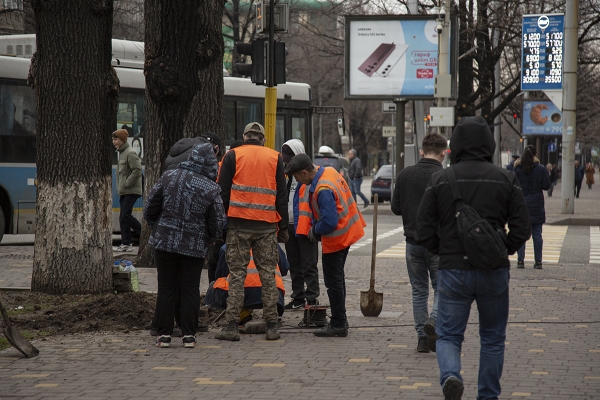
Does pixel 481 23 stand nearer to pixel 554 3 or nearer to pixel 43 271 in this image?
pixel 554 3

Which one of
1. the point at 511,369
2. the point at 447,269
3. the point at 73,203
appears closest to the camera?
the point at 447,269

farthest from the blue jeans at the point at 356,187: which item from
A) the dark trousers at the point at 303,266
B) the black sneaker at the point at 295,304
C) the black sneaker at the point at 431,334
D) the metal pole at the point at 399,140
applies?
the black sneaker at the point at 431,334

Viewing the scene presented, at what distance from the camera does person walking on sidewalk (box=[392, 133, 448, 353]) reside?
705 centimetres

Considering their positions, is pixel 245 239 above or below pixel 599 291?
above

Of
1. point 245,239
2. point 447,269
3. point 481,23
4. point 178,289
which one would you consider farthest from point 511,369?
point 481,23

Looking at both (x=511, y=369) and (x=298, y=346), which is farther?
(x=298, y=346)

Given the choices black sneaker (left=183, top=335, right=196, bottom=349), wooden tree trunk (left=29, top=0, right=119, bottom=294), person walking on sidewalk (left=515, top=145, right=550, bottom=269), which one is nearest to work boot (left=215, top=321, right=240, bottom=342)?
black sneaker (left=183, top=335, right=196, bottom=349)

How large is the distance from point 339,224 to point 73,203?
310cm

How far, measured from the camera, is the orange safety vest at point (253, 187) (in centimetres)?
751

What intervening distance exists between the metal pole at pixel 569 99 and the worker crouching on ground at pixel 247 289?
1881 cm

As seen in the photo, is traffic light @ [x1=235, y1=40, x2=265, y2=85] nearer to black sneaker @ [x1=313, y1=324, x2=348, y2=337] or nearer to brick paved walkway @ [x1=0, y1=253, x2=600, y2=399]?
brick paved walkway @ [x1=0, y1=253, x2=600, y2=399]

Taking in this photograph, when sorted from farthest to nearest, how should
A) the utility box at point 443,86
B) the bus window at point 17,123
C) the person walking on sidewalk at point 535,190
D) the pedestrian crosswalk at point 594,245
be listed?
1. the utility box at point 443,86
2. the bus window at point 17,123
3. the pedestrian crosswalk at point 594,245
4. the person walking on sidewalk at point 535,190

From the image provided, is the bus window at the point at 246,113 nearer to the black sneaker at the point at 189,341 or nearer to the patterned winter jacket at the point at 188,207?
the patterned winter jacket at the point at 188,207

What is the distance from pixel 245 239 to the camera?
7566 millimetres
